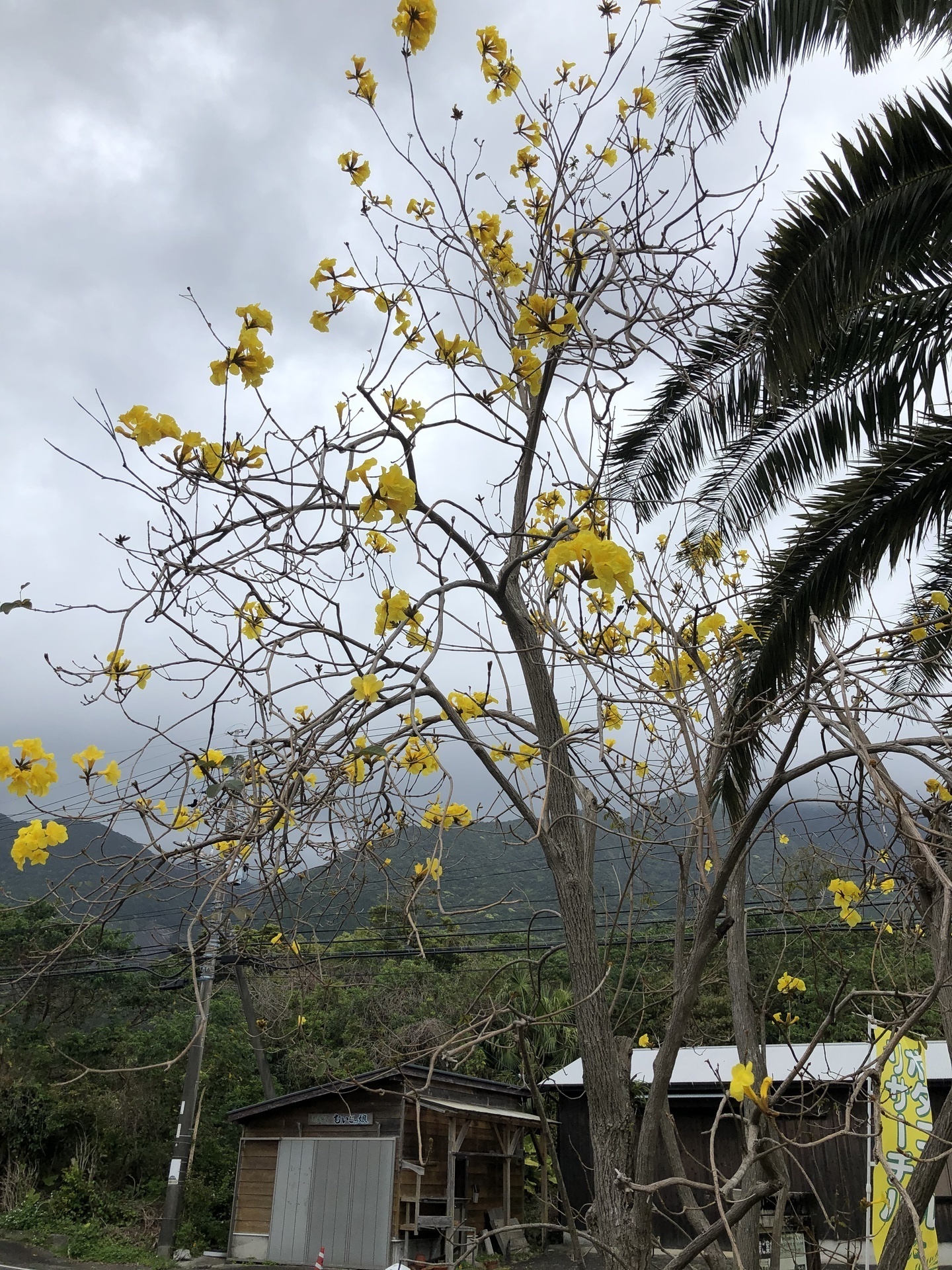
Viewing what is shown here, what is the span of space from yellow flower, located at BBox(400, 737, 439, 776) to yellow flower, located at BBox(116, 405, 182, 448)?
2.92ft

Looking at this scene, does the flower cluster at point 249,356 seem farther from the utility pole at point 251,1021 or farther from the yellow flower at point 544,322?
the utility pole at point 251,1021

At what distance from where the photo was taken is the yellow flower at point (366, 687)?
1896mm

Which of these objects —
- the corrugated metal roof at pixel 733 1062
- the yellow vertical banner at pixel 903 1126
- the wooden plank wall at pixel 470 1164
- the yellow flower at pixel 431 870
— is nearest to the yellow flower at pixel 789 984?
the yellow vertical banner at pixel 903 1126

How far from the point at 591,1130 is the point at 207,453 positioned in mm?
1738

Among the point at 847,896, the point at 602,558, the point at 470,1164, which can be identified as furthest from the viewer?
the point at 470,1164

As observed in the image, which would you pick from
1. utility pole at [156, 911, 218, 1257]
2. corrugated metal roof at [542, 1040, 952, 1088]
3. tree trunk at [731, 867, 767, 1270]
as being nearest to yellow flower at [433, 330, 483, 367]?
tree trunk at [731, 867, 767, 1270]

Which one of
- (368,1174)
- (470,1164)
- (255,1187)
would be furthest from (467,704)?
(255,1187)

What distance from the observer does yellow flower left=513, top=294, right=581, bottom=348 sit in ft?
6.95

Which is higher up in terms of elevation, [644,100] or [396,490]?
[644,100]

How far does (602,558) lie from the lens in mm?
1625

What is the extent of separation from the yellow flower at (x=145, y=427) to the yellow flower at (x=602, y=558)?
0.79 meters

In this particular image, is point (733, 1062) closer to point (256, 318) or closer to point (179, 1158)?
point (179, 1158)

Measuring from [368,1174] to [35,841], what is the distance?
40.8ft

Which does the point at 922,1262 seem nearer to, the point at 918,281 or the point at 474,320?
the point at 474,320
